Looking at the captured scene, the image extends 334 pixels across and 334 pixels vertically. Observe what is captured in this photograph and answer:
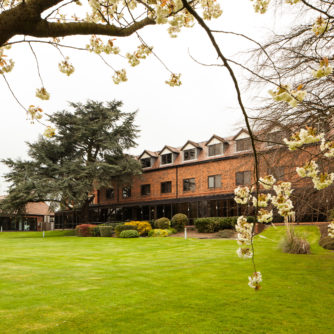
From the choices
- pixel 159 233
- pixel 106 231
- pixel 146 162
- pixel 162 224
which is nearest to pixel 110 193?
pixel 146 162

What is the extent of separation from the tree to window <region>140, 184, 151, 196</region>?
3826 mm

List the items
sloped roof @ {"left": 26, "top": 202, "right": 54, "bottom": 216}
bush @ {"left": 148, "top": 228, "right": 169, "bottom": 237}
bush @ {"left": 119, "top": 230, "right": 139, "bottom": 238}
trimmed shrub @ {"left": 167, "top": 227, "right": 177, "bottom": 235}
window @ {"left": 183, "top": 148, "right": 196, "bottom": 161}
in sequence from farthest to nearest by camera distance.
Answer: sloped roof @ {"left": 26, "top": 202, "right": 54, "bottom": 216}, window @ {"left": 183, "top": 148, "right": 196, "bottom": 161}, trimmed shrub @ {"left": 167, "top": 227, "right": 177, "bottom": 235}, bush @ {"left": 119, "top": 230, "right": 139, "bottom": 238}, bush @ {"left": 148, "top": 228, "right": 169, "bottom": 237}

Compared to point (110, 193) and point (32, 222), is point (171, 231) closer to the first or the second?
point (110, 193)

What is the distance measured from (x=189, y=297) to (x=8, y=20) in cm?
622

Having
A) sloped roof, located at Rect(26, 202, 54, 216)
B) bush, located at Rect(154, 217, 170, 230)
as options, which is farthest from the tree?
sloped roof, located at Rect(26, 202, 54, 216)

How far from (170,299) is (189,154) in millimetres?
28461

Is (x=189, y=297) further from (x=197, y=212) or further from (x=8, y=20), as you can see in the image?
(x=197, y=212)

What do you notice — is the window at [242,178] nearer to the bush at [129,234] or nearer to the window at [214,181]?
the window at [214,181]

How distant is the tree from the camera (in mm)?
30172

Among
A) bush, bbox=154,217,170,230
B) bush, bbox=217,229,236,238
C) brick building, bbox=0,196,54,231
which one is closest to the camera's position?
bush, bbox=217,229,236,238

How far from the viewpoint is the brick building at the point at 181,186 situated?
98.6ft

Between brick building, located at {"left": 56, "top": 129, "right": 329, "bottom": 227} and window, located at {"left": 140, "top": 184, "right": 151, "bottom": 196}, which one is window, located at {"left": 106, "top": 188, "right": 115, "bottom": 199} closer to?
brick building, located at {"left": 56, "top": 129, "right": 329, "bottom": 227}

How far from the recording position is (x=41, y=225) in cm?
5166

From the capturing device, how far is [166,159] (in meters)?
37.3
